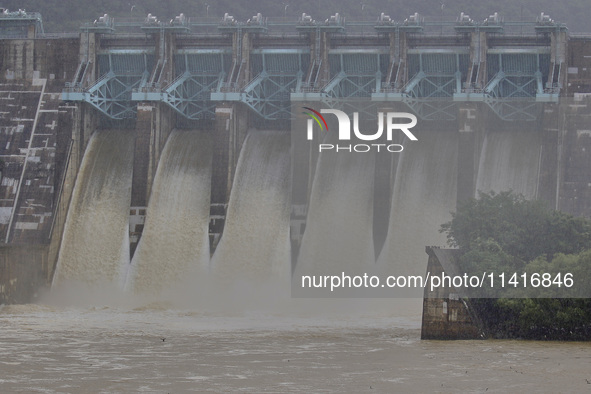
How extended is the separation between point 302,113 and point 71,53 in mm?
14060

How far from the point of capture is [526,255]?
48.4 metres

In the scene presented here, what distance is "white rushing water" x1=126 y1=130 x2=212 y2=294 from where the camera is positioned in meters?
61.8

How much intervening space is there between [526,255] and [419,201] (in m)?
12.9

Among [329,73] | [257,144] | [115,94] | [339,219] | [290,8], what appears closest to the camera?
[339,219]

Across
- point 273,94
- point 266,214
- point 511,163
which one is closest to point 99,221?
point 266,214

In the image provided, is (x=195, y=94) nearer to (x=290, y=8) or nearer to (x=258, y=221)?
(x=258, y=221)

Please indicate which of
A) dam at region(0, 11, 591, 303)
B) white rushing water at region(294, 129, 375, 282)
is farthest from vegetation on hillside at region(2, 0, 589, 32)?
white rushing water at region(294, 129, 375, 282)

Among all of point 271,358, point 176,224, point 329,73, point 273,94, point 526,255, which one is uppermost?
point 329,73

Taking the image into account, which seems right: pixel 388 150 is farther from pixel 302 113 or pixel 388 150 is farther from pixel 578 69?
pixel 578 69

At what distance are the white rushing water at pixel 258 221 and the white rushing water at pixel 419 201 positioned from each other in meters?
5.30

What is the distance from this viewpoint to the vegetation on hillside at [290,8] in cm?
9369

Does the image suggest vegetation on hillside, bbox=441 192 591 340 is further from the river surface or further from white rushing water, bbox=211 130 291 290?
white rushing water, bbox=211 130 291 290

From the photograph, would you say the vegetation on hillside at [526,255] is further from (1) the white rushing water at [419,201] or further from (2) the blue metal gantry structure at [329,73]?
(2) the blue metal gantry structure at [329,73]

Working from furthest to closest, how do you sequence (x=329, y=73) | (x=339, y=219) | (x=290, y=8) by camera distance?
(x=290, y=8)
(x=329, y=73)
(x=339, y=219)
